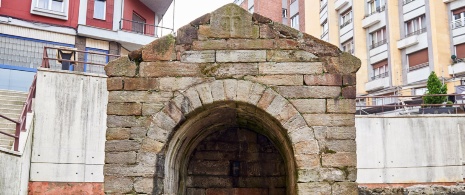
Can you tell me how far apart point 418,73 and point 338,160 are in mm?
18572

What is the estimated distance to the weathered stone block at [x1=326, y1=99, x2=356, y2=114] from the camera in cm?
608

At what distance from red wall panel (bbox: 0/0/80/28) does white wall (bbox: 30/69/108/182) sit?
6.68 metres

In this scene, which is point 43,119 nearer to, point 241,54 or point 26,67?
point 26,67

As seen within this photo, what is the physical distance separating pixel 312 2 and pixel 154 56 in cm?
2644

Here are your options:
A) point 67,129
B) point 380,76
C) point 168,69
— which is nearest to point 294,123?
point 168,69

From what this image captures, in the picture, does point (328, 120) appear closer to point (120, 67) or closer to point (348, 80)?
point (348, 80)

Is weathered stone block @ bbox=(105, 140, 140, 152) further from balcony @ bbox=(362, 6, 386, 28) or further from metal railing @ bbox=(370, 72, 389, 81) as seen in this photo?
balcony @ bbox=(362, 6, 386, 28)

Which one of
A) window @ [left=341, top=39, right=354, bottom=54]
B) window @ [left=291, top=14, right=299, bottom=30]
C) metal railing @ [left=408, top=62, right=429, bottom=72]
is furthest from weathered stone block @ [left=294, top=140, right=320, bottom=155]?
window @ [left=291, top=14, right=299, bottom=30]

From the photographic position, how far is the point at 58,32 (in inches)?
716

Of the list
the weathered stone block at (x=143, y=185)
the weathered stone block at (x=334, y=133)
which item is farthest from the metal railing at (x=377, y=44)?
the weathered stone block at (x=143, y=185)

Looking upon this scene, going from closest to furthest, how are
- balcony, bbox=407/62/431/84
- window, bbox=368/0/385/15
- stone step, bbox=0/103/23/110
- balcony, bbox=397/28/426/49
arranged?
stone step, bbox=0/103/23/110 < balcony, bbox=407/62/431/84 < balcony, bbox=397/28/426/49 < window, bbox=368/0/385/15

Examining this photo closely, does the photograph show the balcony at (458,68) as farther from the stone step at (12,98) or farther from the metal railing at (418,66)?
the stone step at (12,98)

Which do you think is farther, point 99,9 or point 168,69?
point 99,9

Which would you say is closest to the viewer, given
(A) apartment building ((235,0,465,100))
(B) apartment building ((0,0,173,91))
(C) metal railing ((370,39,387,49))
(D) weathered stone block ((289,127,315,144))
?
(D) weathered stone block ((289,127,315,144))
